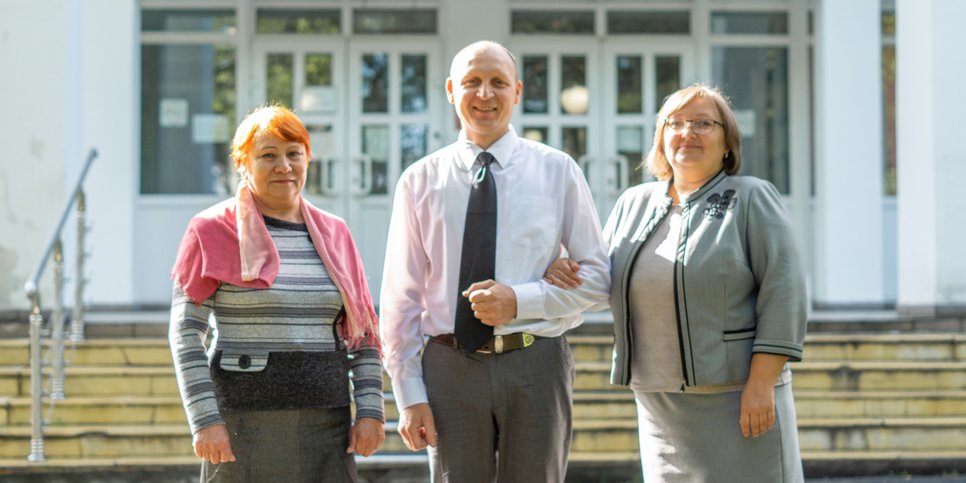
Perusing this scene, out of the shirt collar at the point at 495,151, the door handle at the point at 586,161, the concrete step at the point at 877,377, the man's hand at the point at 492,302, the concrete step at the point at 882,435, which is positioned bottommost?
the concrete step at the point at 882,435

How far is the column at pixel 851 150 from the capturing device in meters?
9.85

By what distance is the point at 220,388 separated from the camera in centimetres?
310

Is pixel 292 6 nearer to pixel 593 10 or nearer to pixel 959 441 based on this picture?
pixel 593 10

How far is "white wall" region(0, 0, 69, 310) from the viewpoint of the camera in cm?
859

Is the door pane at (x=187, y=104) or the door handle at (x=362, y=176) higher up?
the door pane at (x=187, y=104)

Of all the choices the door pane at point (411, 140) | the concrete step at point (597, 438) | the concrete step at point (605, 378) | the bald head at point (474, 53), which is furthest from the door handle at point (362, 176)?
the bald head at point (474, 53)

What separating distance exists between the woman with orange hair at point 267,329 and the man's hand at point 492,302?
0.33 m

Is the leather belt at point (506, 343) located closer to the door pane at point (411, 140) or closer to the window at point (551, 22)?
the door pane at point (411, 140)

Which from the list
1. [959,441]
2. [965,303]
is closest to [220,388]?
[959,441]

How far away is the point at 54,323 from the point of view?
7.06 m

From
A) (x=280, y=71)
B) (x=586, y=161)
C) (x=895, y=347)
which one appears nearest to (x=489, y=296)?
(x=895, y=347)

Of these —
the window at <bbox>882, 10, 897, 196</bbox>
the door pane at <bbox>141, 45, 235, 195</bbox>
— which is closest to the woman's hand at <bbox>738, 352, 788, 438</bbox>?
the door pane at <bbox>141, 45, 235, 195</bbox>

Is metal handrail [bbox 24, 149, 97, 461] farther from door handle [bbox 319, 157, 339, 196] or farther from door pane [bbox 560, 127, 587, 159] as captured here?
door pane [bbox 560, 127, 587, 159]

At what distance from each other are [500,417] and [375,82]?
304 inches
